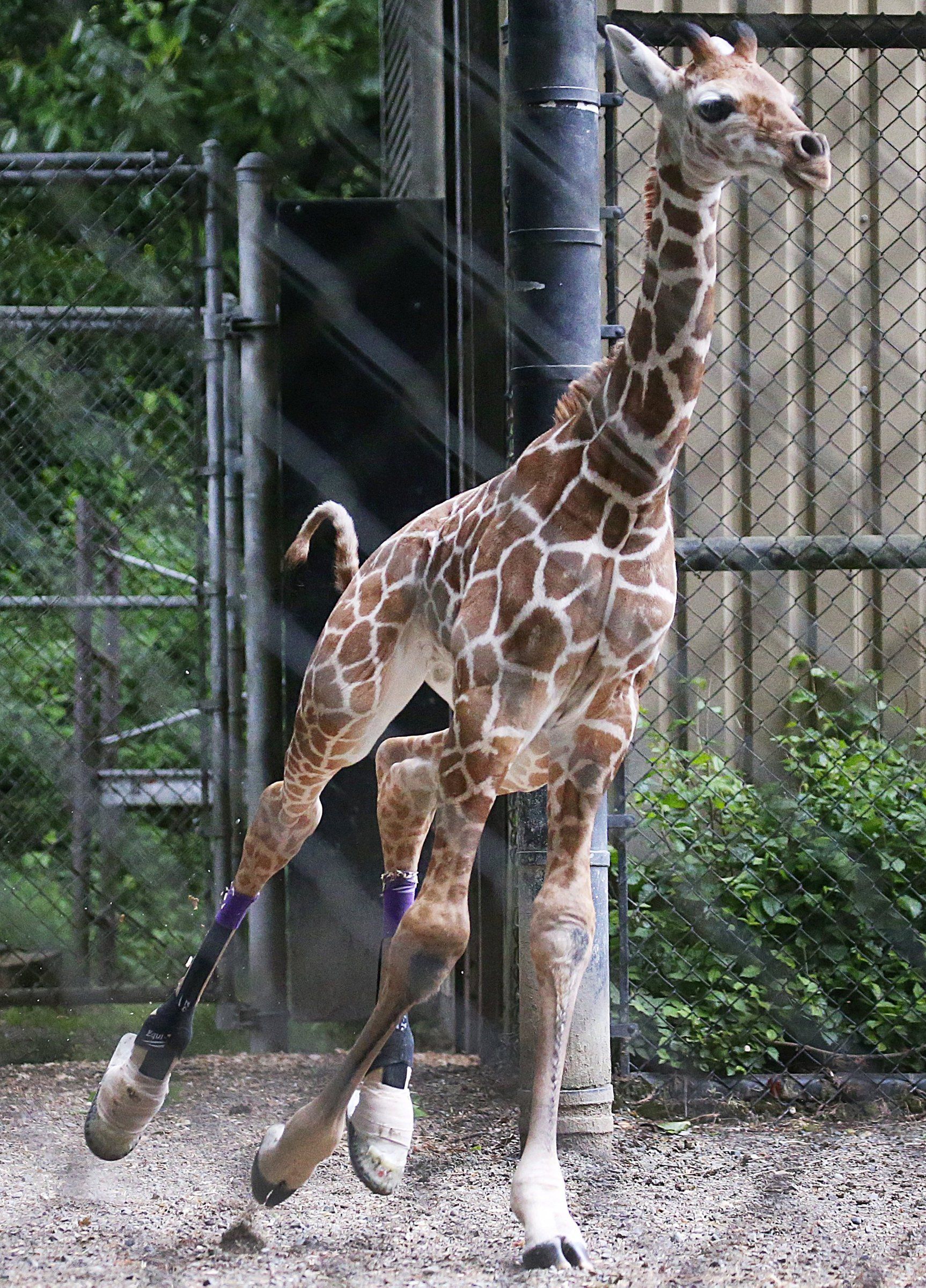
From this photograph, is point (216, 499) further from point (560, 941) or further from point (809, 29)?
point (560, 941)

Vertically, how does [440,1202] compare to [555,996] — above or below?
below

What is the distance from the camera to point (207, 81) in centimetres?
482

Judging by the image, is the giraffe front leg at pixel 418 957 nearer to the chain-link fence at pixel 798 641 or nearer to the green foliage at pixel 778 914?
the chain-link fence at pixel 798 641

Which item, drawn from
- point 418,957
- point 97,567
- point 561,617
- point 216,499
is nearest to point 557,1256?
point 418,957

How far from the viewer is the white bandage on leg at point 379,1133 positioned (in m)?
2.45

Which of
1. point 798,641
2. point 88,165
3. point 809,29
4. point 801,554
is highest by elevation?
point 809,29

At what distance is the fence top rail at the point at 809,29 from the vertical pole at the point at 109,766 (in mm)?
2025

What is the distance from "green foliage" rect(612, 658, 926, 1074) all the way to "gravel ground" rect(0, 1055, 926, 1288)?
258 mm

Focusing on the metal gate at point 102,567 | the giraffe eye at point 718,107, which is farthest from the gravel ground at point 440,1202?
the giraffe eye at point 718,107

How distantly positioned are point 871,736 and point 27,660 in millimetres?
2873

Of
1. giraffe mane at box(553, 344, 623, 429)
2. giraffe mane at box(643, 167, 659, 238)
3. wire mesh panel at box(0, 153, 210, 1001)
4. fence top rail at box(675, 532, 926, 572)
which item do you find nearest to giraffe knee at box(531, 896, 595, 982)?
giraffe mane at box(553, 344, 623, 429)

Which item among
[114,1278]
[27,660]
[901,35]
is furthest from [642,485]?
[27,660]

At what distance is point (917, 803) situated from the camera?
3826 millimetres

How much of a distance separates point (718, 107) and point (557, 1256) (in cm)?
164
